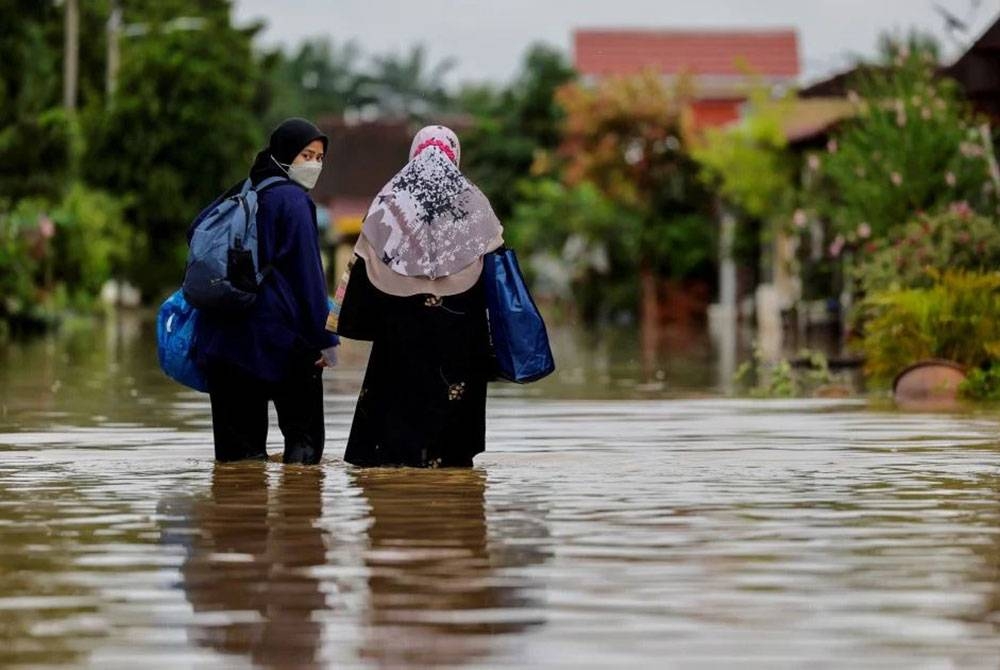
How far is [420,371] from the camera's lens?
14.4 metres

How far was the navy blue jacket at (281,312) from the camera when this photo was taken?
1450cm

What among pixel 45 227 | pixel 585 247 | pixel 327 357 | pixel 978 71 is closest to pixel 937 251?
pixel 978 71

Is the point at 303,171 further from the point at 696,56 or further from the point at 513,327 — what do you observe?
the point at 696,56

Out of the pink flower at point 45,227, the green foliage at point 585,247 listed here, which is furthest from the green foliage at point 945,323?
the green foliage at point 585,247

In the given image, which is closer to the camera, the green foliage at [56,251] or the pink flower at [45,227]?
the green foliage at [56,251]

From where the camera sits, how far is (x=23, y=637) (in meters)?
8.48

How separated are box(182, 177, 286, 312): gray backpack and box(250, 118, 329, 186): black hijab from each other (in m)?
0.20

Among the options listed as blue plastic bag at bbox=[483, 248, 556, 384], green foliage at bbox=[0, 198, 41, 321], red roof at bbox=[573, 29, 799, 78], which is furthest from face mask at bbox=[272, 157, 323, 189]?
red roof at bbox=[573, 29, 799, 78]

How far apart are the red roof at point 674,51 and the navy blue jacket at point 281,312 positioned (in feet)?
239

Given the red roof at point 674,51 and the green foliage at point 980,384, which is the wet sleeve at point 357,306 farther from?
the red roof at point 674,51

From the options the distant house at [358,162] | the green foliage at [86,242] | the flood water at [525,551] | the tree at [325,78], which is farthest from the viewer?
the tree at [325,78]

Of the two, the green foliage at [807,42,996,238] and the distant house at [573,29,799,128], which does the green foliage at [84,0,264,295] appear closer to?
the distant house at [573,29,799,128]

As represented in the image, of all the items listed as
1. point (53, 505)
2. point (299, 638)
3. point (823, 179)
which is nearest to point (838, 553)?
point (299, 638)

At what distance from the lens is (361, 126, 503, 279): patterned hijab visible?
567 inches
